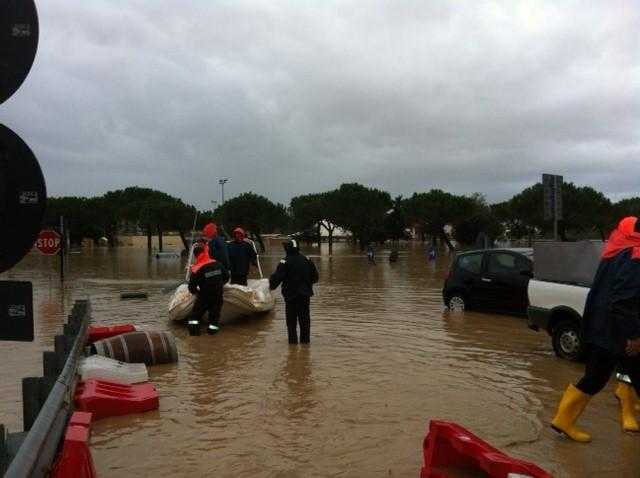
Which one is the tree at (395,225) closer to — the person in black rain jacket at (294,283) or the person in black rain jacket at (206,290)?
the person in black rain jacket at (206,290)

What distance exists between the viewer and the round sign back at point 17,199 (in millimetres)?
2721

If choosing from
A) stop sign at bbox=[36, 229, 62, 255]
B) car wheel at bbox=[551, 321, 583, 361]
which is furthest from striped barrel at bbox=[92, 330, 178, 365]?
Result: stop sign at bbox=[36, 229, 62, 255]

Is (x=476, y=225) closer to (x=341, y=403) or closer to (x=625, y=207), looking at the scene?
(x=625, y=207)

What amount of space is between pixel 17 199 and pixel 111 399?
3.83m

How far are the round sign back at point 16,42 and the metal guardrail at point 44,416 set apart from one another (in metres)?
1.65

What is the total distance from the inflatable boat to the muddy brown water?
0.91 ft

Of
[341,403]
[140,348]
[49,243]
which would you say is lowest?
[341,403]

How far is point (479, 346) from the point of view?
10.1m

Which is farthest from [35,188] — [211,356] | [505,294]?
[505,294]

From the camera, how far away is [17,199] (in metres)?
2.73

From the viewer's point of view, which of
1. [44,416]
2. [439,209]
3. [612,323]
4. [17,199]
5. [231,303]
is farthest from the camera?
[439,209]

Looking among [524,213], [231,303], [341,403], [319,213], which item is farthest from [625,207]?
[341,403]

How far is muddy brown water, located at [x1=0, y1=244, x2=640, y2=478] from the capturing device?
16.1 ft

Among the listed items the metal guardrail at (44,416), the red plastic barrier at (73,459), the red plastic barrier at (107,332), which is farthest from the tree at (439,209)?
the red plastic barrier at (73,459)
